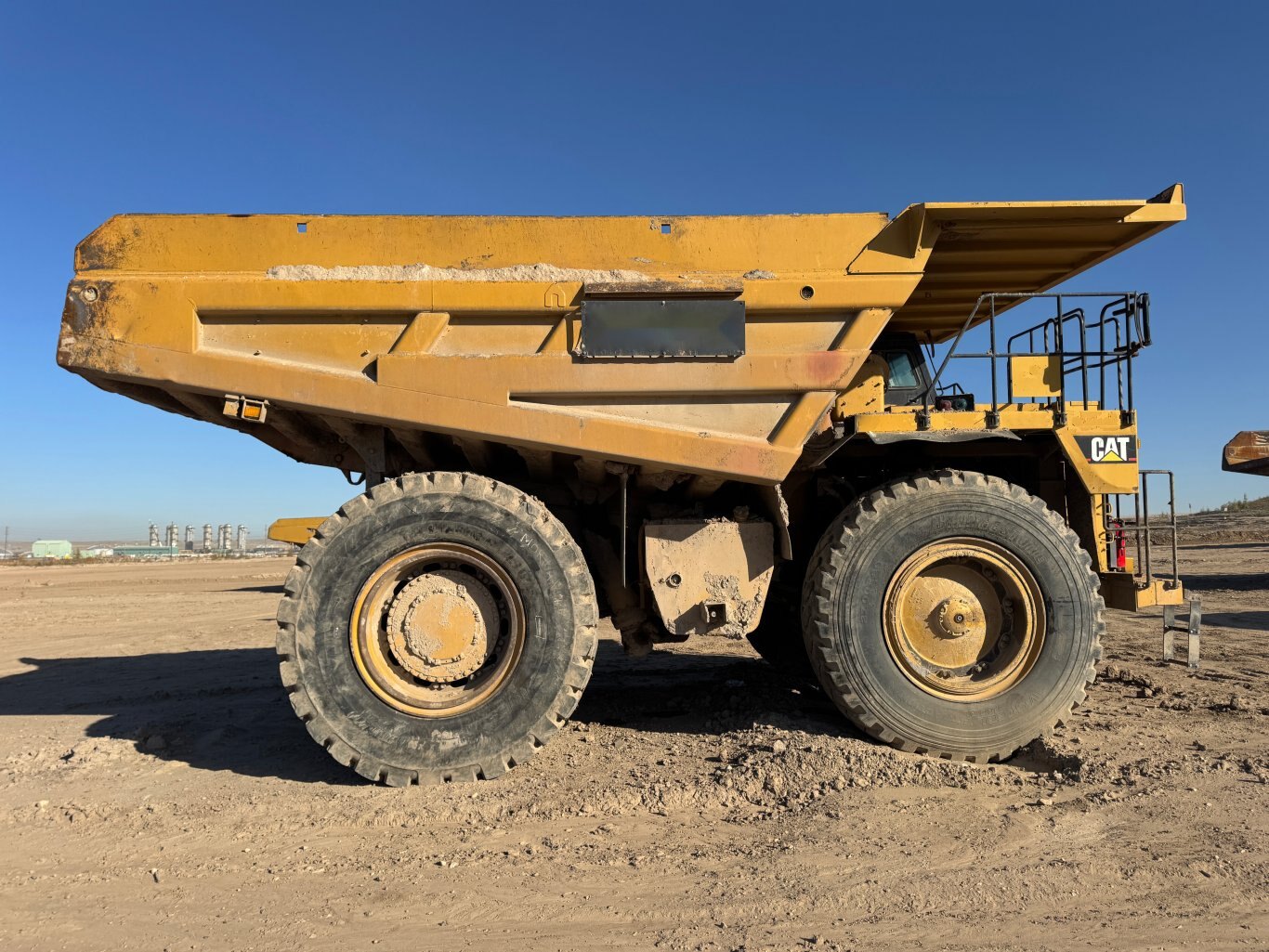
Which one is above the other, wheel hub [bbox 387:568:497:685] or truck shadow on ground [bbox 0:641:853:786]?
wheel hub [bbox 387:568:497:685]

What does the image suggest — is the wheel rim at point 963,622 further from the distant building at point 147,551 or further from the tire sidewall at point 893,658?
the distant building at point 147,551

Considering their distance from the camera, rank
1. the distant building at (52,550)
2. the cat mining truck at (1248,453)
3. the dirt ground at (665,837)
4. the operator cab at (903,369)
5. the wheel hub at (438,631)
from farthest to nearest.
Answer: the distant building at (52,550)
the cat mining truck at (1248,453)
the operator cab at (903,369)
the wheel hub at (438,631)
the dirt ground at (665,837)

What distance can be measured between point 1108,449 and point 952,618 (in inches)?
53.7

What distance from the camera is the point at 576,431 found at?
12.4ft

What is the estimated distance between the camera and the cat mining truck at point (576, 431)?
374 cm

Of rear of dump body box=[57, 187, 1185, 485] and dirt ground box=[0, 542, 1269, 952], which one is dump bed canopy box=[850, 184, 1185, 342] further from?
dirt ground box=[0, 542, 1269, 952]

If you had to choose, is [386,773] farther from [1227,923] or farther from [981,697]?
[1227,923]

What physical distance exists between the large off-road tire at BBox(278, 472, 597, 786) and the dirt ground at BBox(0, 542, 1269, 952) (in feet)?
0.77

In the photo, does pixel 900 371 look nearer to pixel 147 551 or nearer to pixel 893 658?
pixel 893 658

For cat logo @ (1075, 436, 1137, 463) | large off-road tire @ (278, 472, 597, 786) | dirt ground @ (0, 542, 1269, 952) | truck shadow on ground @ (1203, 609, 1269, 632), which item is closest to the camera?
dirt ground @ (0, 542, 1269, 952)

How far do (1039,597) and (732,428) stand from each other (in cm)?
187

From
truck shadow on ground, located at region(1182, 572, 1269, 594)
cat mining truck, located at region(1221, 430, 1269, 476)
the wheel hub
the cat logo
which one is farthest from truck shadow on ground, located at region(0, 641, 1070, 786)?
cat mining truck, located at region(1221, 430, 1269, 476)

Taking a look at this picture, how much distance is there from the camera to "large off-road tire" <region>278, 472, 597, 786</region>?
363cm

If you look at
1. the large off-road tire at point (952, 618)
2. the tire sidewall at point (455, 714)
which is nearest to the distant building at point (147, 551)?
the tire sidewall at point (455, 714)
